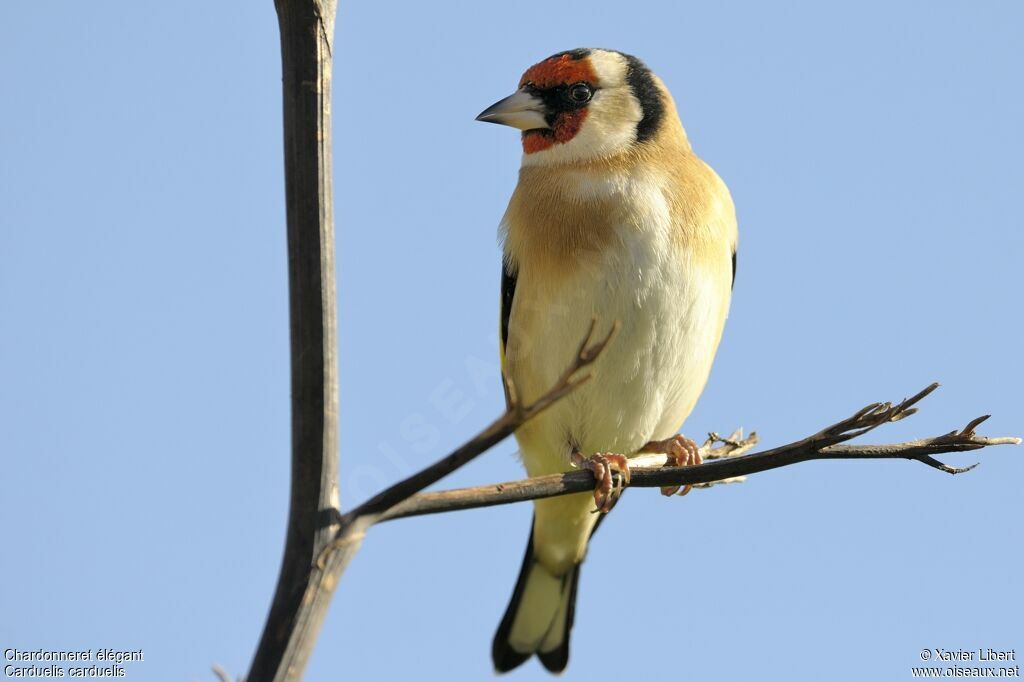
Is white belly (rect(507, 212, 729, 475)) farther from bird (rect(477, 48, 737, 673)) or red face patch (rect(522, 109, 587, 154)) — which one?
red face patch (rect(522, 109, 587, 154))

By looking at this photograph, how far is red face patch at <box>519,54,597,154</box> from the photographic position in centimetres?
534

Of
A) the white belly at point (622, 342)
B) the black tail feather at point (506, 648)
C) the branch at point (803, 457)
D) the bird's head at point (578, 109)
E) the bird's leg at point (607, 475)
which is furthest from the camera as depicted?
the black tail feather at point (506, 648)

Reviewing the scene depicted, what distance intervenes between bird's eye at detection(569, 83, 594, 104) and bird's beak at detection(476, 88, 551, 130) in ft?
0.52

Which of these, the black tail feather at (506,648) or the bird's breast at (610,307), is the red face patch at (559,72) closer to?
the bird's breast at (610,307)

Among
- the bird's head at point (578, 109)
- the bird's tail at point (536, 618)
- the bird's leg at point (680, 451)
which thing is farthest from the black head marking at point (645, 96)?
the bird's tail at point (536, 618)

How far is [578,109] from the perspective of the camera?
17.6ft

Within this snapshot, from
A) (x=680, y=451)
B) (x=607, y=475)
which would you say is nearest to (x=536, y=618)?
(x=680, y=451)

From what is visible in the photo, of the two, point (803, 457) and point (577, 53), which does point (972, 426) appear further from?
point (577, 53)

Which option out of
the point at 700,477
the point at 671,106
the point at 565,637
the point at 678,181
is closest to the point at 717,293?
the point at 678,181

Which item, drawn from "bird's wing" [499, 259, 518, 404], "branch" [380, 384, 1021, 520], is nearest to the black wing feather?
"bird's wing" [499, 259, 518, 404]

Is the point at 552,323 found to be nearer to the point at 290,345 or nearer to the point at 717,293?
the point at 717,293

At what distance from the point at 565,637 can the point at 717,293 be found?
7.19ft

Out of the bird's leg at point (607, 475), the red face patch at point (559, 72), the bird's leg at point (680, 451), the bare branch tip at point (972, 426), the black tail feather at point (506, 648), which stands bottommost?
the black tail feather at point (506, 648)

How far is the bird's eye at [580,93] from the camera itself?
542 centimetres
